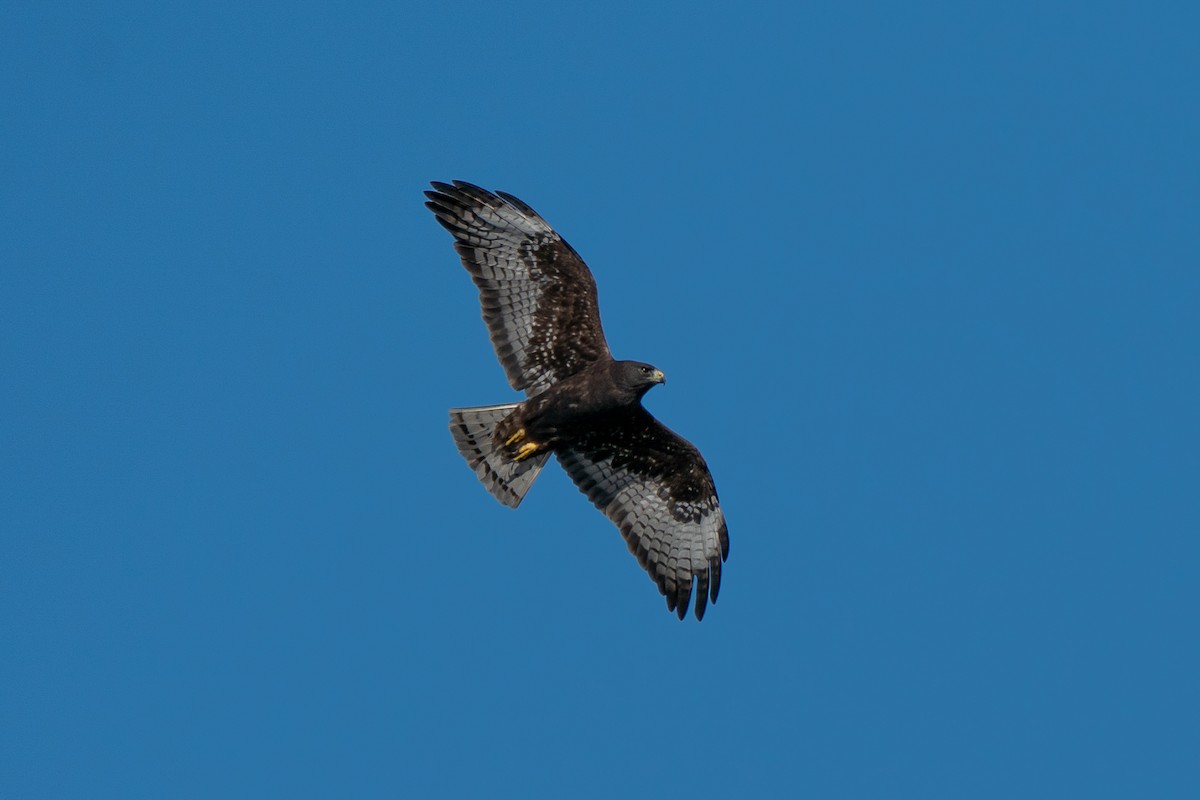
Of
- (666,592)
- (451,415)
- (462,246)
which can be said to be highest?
(462,246)

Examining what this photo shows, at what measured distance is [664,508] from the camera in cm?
1852

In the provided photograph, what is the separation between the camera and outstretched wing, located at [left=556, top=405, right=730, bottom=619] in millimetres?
18375

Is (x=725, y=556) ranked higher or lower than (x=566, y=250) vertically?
lower

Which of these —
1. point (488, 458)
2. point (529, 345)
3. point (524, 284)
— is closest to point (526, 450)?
point (488, 458)

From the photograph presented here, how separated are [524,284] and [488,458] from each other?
190cm

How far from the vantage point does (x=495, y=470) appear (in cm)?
1780

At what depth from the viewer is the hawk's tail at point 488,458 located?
17.7m

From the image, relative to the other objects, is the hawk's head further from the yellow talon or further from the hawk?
the yellow talon

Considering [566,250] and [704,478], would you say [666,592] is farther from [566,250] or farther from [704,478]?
[566,250]

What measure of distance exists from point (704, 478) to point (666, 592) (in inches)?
52.4

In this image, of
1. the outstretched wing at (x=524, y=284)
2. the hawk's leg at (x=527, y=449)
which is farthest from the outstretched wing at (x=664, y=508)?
the outstretched wing at (x=524, y=284)

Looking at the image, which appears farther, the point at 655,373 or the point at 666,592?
the point at 666,592

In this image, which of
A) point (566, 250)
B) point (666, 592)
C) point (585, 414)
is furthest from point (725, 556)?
point (566, 250)

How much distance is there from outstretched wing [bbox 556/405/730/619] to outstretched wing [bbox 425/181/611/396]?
3.85 feet
